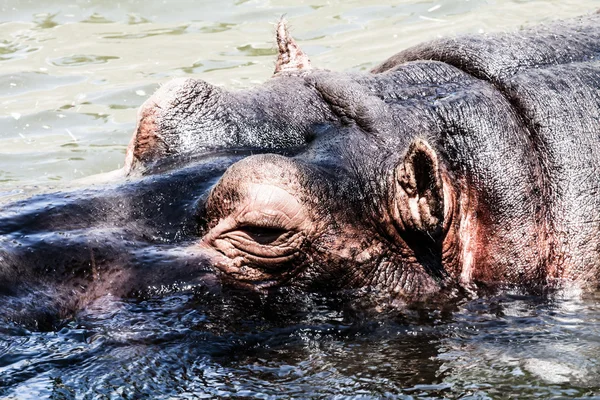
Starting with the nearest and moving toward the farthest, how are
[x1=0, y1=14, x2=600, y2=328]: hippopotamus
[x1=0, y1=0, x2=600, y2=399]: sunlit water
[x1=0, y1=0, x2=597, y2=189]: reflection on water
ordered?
[x1=0, y1=0, x2=600, y2=399]: sunlit water → [x1=0, y1=14, x2=600, y2=328]: hippopotamus → [x1=0, y1=0, x2=597, y2=189]: reflection on water

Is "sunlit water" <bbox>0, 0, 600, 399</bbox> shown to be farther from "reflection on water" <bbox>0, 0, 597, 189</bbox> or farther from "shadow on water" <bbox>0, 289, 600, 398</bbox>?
"reflection on water" <bbox>0, 0, 597, 189</bbox>

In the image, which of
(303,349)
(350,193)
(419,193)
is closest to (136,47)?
(350,193)

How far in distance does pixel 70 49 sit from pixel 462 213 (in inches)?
317

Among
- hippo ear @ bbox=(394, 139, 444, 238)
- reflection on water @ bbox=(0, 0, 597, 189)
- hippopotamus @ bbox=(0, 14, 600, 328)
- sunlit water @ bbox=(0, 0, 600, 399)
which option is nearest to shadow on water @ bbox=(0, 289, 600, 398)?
sunlit water @ bbox=(0, 0, 600, 399)

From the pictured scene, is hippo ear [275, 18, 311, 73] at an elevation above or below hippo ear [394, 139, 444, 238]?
above

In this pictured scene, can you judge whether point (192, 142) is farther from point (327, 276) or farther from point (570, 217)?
point (570, 217)

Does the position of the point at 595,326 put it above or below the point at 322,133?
below

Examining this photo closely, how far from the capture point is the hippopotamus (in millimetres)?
4645

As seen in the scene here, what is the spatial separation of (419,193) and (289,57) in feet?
5.67

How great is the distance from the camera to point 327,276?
4840 mm

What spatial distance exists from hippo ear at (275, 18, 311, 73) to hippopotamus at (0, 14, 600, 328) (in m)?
0.50

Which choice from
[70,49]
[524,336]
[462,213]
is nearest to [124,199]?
[462,213]

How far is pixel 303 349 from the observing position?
4.63 metres

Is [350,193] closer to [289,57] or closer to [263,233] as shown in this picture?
[263,233]
